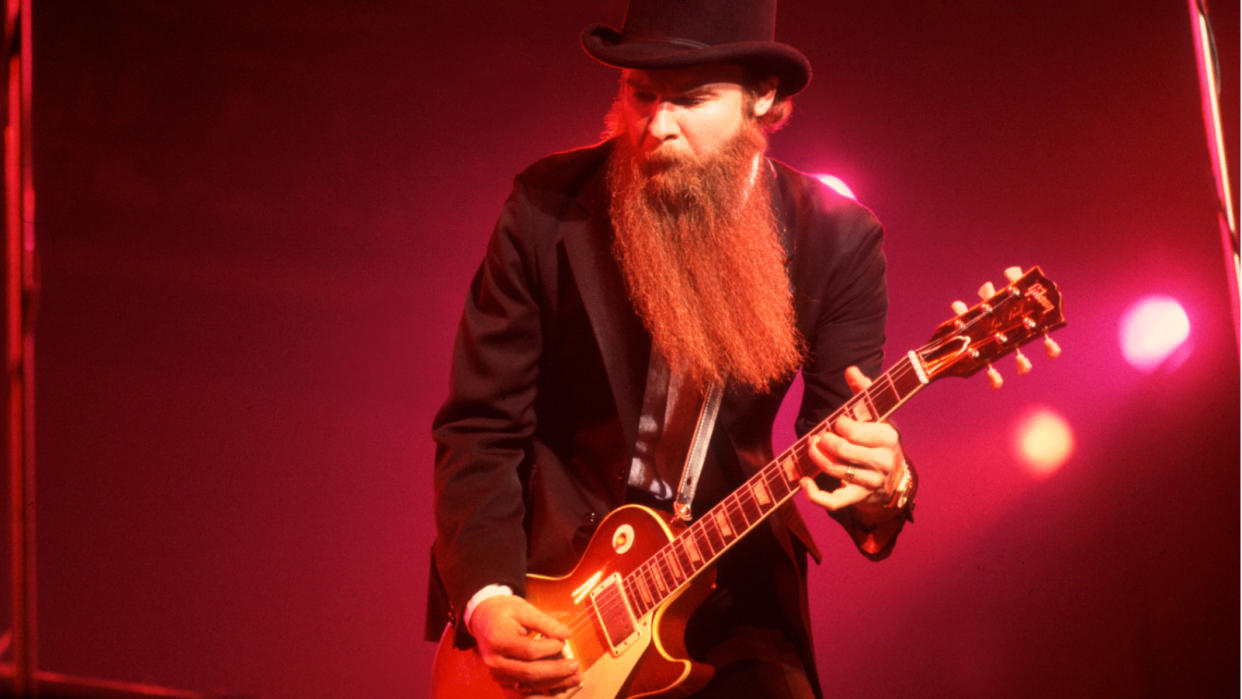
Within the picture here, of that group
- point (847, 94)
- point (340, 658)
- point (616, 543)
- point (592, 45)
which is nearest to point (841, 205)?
point (592, 45)

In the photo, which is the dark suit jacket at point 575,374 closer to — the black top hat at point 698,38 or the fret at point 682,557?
the fret at point 682,557

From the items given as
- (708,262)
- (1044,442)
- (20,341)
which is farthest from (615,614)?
(1044,442)

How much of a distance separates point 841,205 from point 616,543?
0.84 metres

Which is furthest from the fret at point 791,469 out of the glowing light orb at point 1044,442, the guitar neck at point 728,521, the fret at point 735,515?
the glowing light orb at point 1044,442

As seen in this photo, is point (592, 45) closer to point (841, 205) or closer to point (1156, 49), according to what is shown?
point (841, 205)

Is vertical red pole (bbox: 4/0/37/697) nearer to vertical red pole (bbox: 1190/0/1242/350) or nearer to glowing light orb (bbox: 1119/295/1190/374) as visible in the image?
vertical red pole (bbox: 1190/0/1242/350)

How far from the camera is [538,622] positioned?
5.72 feet

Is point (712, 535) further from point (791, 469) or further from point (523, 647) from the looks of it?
point (523, 647)

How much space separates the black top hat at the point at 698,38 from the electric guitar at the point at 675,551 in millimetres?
614

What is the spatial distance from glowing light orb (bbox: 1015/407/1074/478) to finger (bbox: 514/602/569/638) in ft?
5.68

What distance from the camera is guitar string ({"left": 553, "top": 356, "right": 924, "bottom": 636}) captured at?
1709mm

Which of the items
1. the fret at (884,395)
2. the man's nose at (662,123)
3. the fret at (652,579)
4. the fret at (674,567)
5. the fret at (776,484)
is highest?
the man's nose at (662,123)

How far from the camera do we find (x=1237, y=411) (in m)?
2.79

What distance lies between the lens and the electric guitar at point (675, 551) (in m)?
1.67
